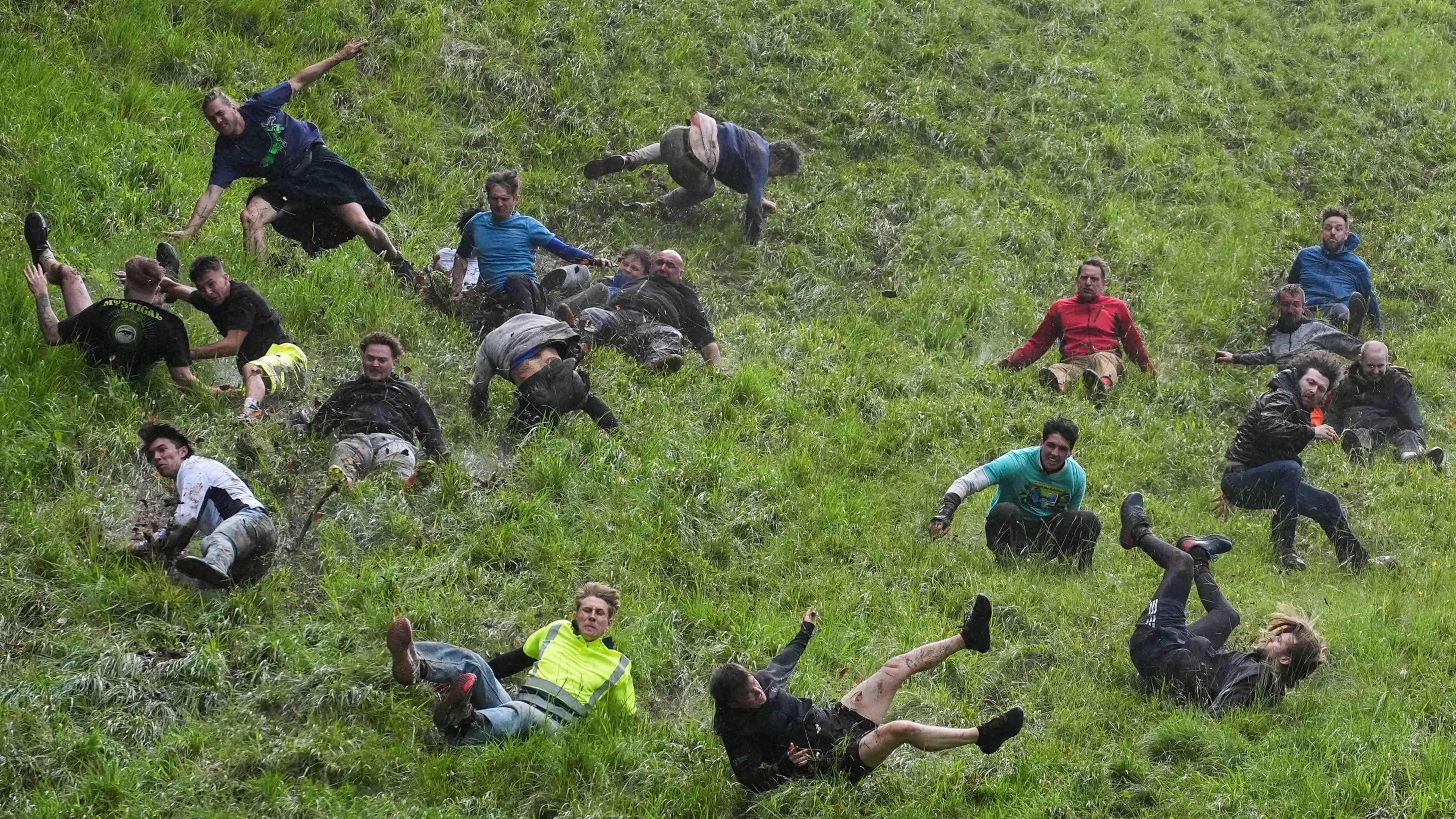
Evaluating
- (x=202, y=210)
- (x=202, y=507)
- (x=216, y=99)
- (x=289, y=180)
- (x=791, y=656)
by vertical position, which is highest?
(x=216, y=99)

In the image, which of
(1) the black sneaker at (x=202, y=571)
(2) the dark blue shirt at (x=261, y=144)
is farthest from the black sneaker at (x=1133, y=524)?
(2) the dark blue shirt at (x=261, y=144)

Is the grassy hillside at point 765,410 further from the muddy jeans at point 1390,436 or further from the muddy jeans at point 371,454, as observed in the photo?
the muddy jeans at point 1390,436

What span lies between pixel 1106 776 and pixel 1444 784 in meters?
1.76

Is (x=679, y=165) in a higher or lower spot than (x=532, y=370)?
higher

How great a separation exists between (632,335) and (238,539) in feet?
16.3

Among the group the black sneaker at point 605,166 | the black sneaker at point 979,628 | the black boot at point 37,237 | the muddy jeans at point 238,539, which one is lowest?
the muddy jeans at point 238,539

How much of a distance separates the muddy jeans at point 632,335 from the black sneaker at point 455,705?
17.1 feet

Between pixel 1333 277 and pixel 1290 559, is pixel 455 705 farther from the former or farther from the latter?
pixel 1333 277

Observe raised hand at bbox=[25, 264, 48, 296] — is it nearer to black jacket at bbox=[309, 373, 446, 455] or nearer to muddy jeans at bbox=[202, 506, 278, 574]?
black jacket at bbox=[309, 373, 446, 455]

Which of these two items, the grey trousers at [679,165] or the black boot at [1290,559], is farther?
the grey trousers at [679,165]

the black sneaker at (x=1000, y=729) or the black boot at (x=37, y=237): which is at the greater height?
the black boot at (x=37, y=237)

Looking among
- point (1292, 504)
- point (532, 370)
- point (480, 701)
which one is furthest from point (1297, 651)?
point (532, 370)

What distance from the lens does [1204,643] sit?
8.25 metres

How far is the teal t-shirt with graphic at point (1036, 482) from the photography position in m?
9.71
